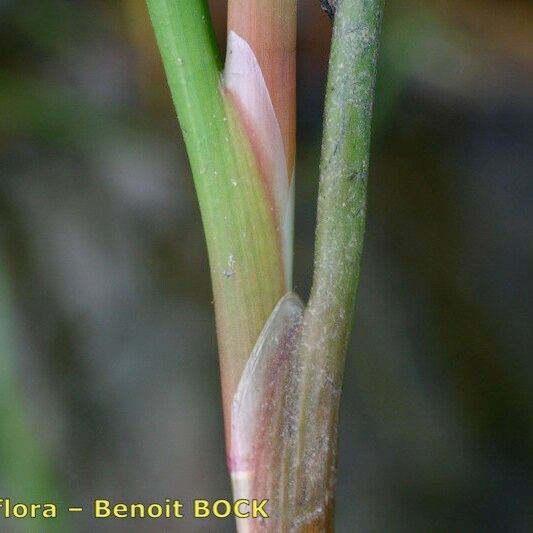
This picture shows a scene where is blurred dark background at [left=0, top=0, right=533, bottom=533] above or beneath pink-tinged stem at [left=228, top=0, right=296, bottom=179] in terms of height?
beneath

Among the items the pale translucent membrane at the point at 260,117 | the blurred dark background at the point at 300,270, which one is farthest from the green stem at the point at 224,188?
the blurred dark background at the point at 300,270

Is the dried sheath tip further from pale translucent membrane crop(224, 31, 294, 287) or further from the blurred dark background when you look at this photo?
the blurred dark background

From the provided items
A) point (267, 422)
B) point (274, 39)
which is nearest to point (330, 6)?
point (274, 39)

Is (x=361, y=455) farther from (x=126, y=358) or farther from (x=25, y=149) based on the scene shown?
(x=25, y=149)

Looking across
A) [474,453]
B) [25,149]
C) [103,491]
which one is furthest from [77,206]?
[474,453]

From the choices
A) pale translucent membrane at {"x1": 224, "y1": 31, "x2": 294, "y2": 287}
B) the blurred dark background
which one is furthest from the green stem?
the blurred dark background

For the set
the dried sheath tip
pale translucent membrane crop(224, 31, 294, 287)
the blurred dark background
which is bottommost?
the blurred dark background
